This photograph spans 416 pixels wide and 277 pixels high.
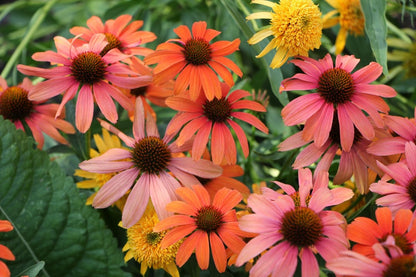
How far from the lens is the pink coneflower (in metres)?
0.66

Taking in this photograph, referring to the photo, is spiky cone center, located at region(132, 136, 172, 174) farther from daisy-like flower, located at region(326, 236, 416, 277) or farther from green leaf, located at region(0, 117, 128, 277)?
daisy-like flower, located at region(326, 236, 416, 277)

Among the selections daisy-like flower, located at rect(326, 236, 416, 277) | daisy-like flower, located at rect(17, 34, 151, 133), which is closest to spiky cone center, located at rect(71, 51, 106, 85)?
daisy-like flower, located at rect(17, 34, 151, 133)

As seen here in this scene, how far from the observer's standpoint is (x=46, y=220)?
2.44 ft

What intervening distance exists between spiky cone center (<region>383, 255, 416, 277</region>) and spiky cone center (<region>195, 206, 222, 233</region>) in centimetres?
22

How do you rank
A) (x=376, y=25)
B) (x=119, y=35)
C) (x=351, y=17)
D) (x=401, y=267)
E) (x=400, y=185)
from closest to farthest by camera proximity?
(x=401, y=267) < (x=400, y=185) < (x=376, y=25) < (x=119, y=35) < (x=351, y=17)

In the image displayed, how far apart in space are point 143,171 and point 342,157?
0.28 metres

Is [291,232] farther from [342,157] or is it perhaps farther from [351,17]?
[351,17]

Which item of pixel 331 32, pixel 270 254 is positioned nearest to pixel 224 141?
pixel 270 254

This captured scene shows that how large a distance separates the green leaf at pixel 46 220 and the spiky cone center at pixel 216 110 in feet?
0.77

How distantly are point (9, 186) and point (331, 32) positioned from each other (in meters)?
0.84

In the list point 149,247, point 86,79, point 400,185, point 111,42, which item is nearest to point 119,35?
point 111,42

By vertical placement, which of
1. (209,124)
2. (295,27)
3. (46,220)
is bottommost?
(46,220)

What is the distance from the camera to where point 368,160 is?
68 centimetres

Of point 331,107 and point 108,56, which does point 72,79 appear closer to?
point 108,56
